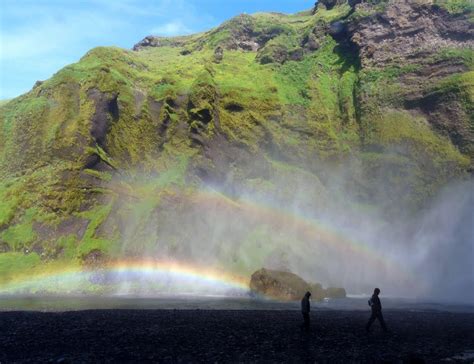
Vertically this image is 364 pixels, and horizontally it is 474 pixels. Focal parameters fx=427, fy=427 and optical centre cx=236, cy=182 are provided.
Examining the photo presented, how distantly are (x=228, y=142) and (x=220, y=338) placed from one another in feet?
272

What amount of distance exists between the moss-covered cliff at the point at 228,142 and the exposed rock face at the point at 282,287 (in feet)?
51.2

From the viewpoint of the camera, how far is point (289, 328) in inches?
1147

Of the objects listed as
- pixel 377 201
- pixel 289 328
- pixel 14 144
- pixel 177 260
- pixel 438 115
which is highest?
pixel 438 115

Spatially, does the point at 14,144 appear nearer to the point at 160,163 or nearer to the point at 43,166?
the point at 43,166

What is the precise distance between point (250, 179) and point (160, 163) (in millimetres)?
21639

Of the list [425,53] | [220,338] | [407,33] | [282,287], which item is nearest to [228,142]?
[282,287]

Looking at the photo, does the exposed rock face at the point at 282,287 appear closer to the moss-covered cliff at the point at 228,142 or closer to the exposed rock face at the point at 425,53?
the moss-covered cliff at the point at 228,142

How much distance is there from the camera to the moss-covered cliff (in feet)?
269

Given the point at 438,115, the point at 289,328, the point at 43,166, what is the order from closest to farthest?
the point at 289,328, the point at 43,166, the point at 438,115

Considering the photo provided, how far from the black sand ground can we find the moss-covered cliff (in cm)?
4355

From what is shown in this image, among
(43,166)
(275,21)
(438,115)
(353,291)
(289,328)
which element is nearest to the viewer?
(289,328)

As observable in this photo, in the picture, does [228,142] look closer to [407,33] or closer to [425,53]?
Result: [425,53]

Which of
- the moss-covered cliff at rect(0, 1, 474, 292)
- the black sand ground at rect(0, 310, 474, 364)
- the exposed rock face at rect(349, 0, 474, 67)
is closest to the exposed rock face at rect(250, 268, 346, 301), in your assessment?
the moss-covered cliff at rect(0, 1, 474, 292)

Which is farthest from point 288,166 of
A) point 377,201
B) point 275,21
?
point 275,21
